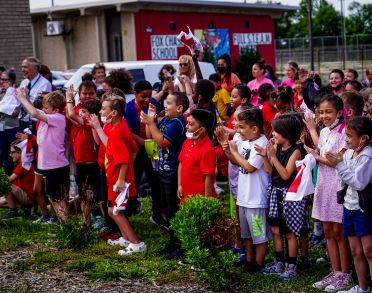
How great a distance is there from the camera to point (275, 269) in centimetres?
638

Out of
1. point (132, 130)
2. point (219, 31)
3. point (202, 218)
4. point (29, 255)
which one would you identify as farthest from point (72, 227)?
point (219, 31)

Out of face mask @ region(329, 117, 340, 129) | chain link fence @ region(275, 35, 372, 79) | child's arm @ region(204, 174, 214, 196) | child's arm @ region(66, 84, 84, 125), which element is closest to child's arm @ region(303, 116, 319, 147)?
face mask @ region(329, 117, 340, 129)

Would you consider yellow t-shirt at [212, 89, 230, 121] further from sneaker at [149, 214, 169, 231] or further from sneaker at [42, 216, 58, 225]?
sneaker at [42, 216, 58, 225]

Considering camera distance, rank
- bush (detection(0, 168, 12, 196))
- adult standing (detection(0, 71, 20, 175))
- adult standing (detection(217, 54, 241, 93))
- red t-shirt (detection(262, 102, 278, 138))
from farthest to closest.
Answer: adult standing (detection(0, 71, 20, 175)), adult standing (detection(217, 54, 241, 93)), red t-shirt (detection(262, 102, 278, 138)), bush (detection(0, 168, 12, 196))

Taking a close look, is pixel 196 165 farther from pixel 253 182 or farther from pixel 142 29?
pixel 142 29

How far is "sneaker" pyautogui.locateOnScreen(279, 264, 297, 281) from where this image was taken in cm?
621

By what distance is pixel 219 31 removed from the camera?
108 ft

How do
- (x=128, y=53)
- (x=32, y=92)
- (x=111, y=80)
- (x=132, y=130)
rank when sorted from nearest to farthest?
(x=132, y=130)
(x=111, y=80)
(x=32, y=92)
(x=128, y=53)

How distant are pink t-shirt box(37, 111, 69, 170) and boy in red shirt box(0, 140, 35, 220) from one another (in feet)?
2.96

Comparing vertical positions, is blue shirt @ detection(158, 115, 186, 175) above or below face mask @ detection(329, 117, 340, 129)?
below

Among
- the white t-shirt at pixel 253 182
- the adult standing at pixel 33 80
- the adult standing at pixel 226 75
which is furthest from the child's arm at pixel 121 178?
the adult standing at pixel 226 75

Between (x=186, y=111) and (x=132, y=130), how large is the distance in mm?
1114

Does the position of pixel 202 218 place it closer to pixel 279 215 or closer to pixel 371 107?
pixel 279 215

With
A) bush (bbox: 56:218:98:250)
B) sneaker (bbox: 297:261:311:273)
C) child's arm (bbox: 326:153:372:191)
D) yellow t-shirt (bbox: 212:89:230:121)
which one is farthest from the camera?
yellow t-shirt (bbox: 212:89:230:121)
